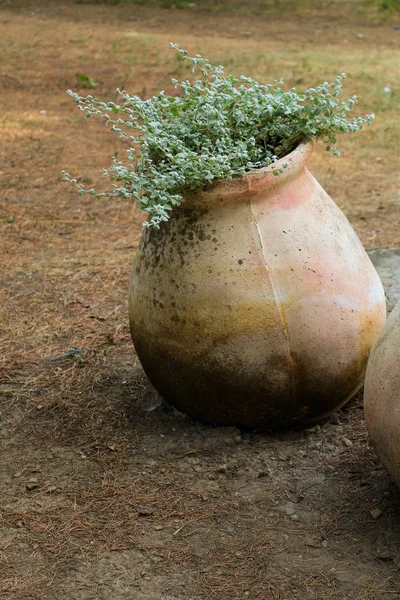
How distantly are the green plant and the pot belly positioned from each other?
18 centimetres

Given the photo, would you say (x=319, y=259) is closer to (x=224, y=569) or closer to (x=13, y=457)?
(x=224, y=569)

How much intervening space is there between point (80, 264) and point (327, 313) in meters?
2.37

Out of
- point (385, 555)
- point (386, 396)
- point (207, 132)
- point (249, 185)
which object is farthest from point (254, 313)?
point (385, 555)

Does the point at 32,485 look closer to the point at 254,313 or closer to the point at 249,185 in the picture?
the point at 254,313

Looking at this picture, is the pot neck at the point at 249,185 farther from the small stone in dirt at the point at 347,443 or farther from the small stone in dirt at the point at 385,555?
the small stone in dirt at the point at 385,555

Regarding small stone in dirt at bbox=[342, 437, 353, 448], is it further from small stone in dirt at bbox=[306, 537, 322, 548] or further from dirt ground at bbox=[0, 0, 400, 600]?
small stone in dirt at bbox=[306, 537, 322, 548]

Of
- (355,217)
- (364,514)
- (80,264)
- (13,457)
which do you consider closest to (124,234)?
(80,264)

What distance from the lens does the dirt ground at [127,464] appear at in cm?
266

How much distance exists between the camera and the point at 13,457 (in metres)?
3.32

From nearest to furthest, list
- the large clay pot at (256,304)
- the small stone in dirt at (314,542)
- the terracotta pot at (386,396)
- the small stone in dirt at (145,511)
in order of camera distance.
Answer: the terracotta pot at (386,396) → the small stone in dirt at (314,542) → the small stone in dirt at (145,511) → the large clay pot at (256,304)

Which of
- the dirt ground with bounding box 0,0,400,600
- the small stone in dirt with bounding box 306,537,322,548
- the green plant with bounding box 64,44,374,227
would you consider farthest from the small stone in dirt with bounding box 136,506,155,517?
the green plant with bounding box 64,44,374,227

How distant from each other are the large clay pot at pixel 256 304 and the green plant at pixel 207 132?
0.10 metres

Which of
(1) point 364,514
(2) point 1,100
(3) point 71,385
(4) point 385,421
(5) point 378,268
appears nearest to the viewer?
(4) point 385,421

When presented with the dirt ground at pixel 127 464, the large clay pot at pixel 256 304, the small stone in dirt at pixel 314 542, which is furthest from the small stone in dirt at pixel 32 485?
the small stone in dirt at pixel 314 542
